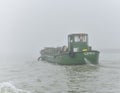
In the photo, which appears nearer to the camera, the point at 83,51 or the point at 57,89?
the point at 57,89

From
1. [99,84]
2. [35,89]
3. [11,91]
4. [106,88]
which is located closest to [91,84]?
[99,84]

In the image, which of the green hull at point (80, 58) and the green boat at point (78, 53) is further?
the green boat at point (78, 53)

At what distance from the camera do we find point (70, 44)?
5253cm

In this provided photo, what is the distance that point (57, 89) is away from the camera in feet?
82.9

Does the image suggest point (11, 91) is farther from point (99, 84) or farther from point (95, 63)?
point (95, 63)

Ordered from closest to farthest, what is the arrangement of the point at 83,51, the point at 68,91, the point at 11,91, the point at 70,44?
1. the point at 11,91
2. the point at 68,91
3. the point at 83,51
4. the point at 70,44

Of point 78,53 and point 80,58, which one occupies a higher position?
point 78,53

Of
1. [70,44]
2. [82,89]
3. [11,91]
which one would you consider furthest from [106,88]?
[70,44]

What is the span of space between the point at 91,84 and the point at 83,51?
2178cm

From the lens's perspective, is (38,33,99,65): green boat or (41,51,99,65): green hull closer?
(41,51,99,65): green hull

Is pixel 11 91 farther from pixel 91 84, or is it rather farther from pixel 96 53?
pixel 96 53

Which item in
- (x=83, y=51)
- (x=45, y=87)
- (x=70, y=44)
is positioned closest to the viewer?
(x=45, y=87)

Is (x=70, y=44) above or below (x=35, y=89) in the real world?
above

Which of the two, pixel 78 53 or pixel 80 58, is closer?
pixel 78 53
